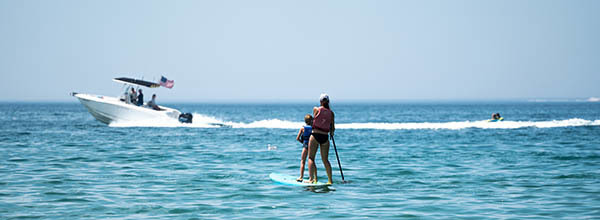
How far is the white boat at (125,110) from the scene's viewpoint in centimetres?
3884

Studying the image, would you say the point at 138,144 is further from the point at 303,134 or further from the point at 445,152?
the point at 303,134

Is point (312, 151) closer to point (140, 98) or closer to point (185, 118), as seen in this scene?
point (185, 118)

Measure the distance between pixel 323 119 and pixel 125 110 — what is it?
28.7m

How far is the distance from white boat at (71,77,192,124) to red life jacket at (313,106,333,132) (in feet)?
89.5

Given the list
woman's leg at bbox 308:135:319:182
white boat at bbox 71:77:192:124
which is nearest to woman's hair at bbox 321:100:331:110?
woman's leg at bbox 308:135:319:182

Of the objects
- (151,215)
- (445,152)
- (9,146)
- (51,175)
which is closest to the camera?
(151,215)

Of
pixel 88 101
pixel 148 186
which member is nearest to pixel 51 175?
pixel 148 186

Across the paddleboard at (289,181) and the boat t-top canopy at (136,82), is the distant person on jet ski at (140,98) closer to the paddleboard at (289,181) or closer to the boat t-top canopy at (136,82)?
the boat t-top canopy at (136,82)

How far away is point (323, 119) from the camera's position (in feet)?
42.7

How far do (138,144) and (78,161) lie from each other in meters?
7.58

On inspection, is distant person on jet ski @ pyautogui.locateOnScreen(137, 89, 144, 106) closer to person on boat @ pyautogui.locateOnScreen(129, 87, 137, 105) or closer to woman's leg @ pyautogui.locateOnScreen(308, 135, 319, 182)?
person on boat @ pyautogui.locateOnScreen(129, 87, 137, 105)

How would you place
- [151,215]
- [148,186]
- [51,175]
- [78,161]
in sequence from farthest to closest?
[78,161]
[51,175]
[148,186]
[151,215]

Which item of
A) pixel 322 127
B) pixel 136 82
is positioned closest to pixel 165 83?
pixel 136 82

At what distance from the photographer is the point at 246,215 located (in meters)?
10.5
